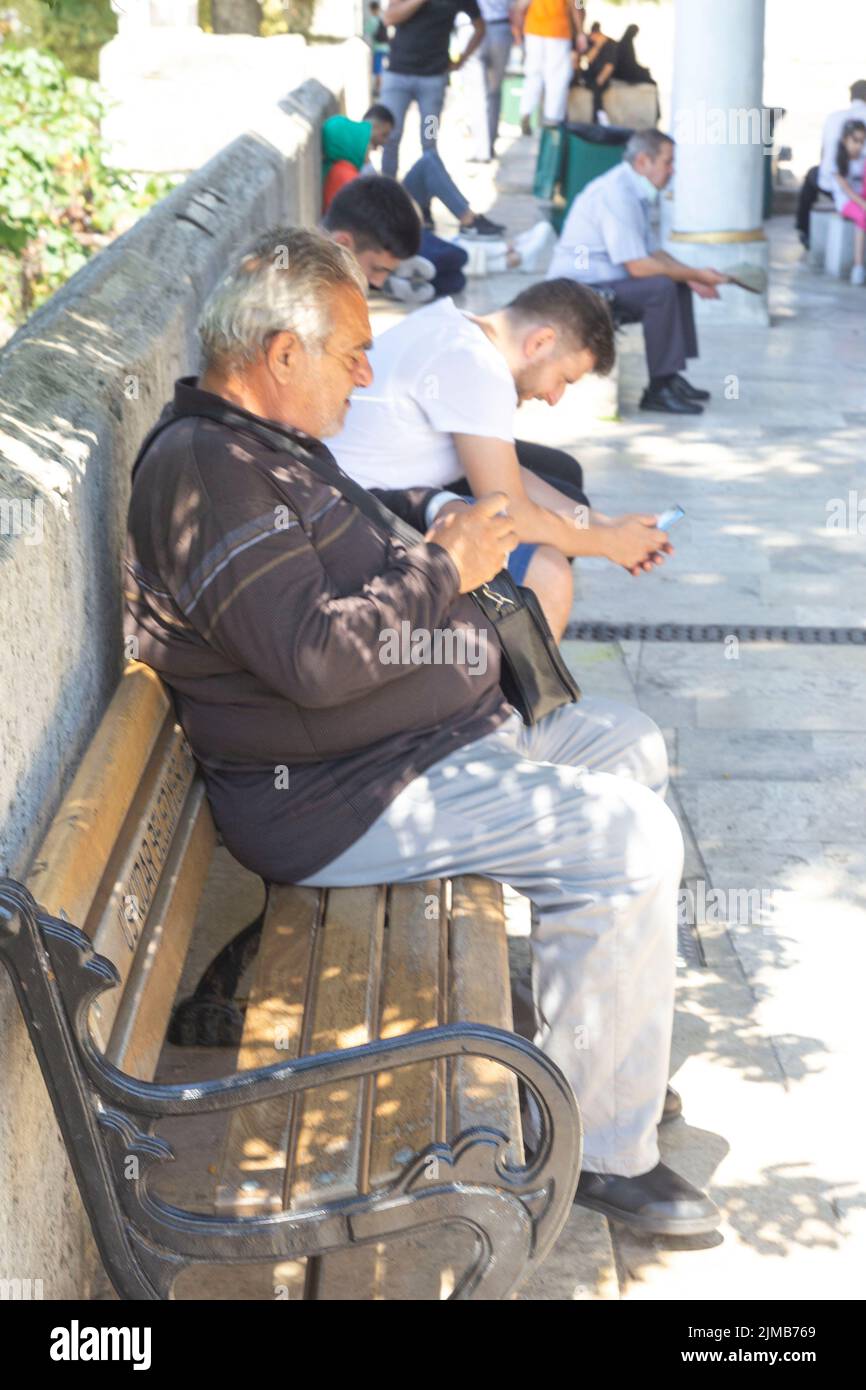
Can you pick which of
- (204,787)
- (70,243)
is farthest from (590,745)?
(70,243)

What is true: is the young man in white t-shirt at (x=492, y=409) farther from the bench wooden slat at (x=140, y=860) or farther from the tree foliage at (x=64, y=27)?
the bench wooden slat at (x=140, y=860)

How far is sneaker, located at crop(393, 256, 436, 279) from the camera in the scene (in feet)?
31.9

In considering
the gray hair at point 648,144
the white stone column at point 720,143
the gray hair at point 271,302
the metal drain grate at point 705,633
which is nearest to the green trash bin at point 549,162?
the white stone column at point 720,143

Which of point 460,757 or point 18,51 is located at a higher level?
point 18,51

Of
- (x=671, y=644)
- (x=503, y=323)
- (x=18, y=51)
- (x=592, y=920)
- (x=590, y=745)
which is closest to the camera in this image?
(x=592, y=920)

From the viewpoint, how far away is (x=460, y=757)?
322cm

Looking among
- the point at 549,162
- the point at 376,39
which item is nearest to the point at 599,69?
the point at 549,162

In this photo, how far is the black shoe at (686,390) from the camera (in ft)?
30.0

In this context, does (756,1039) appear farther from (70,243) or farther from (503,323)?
(70,243)

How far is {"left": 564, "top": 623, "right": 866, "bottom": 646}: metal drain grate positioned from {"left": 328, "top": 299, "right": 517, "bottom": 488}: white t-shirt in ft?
5.67

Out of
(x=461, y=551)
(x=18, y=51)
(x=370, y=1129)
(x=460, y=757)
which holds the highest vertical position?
(x=18, y=51)

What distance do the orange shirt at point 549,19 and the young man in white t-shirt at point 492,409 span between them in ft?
37.0

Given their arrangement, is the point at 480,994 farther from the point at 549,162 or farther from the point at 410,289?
the point at 549,162

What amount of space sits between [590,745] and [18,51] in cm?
627
